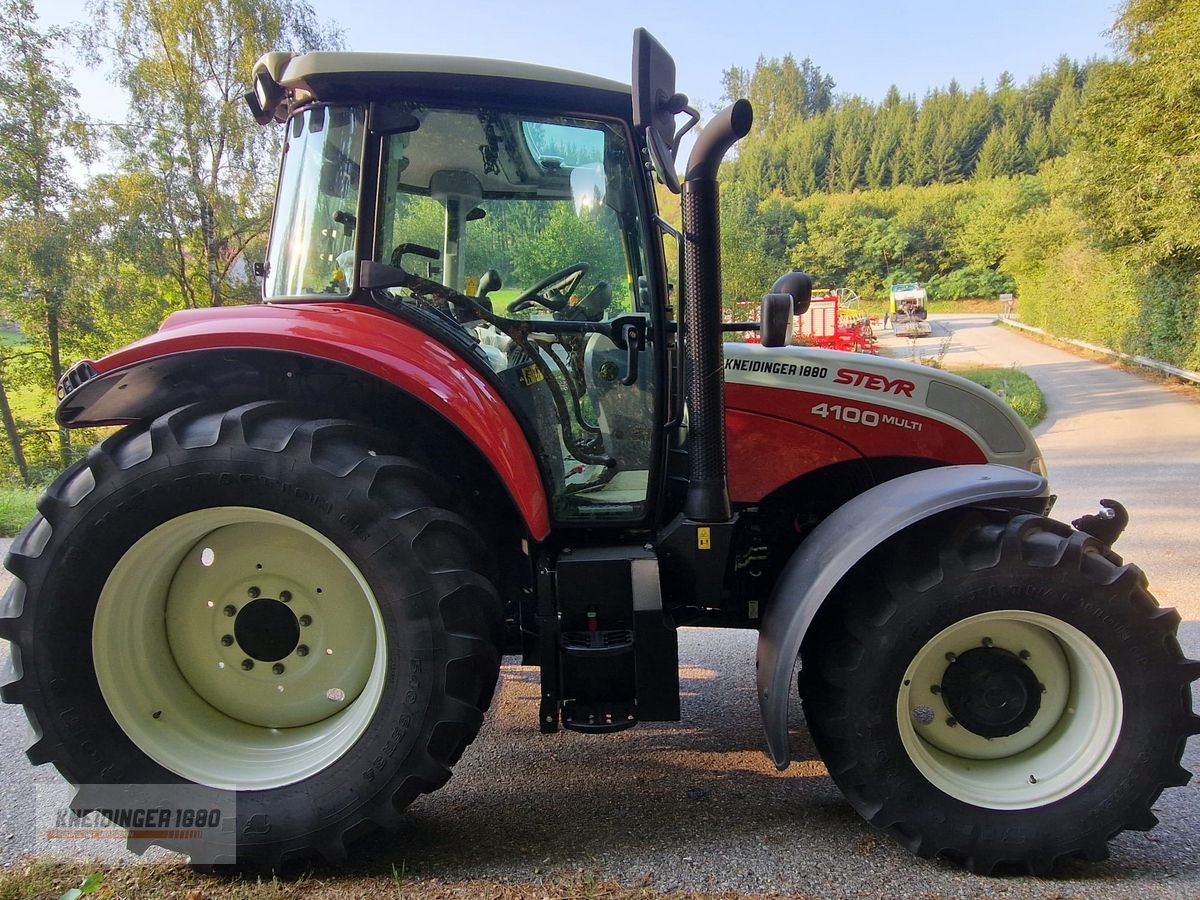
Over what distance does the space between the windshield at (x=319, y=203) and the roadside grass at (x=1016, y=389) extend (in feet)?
33.0

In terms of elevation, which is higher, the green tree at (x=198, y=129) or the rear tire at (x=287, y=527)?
the green tree at (x=198, y=129)

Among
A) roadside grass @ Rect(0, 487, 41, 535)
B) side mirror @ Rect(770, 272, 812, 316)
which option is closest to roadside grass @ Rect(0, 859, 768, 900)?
side mirror @ Rect(770, 272, 812, 316)

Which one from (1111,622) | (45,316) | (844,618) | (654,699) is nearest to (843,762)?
(844,618)

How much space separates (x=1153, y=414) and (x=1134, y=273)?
6050 millimetres

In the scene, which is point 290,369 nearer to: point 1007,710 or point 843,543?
point 843,543

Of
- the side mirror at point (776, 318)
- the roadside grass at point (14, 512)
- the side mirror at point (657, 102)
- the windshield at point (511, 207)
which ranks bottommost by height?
the roadside grass at point (14, 512)

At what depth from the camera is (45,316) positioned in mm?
14578

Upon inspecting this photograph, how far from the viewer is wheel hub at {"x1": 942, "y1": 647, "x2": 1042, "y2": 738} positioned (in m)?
2.21

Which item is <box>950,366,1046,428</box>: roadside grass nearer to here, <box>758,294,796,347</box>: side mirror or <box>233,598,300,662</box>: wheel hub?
<box>758,294,796,347</box>: side mirror

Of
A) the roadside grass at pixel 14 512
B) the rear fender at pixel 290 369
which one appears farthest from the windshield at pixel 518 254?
the roadside grass at pixel 14 512

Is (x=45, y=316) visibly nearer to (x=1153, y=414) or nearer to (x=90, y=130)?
(x=90, y=130)

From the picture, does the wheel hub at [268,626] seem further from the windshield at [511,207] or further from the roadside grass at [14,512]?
the roadside grass at [14,512]

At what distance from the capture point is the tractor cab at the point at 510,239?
233 centimetres

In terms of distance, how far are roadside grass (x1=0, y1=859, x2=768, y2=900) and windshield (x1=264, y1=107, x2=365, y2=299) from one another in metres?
1.71
